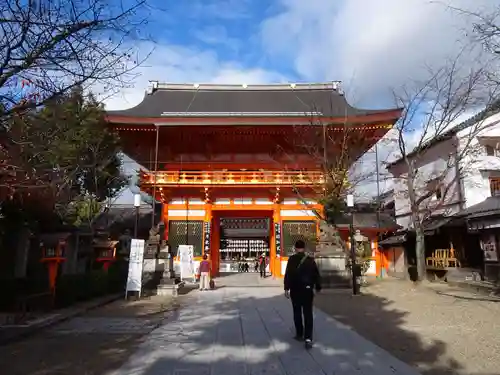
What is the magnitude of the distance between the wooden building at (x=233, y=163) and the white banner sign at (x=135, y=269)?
670cm

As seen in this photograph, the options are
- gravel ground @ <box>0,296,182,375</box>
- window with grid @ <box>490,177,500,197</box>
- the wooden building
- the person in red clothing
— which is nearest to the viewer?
gravel ground @ <box>0,296,182,375</box>

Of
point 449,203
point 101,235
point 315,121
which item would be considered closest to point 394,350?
point 101,235

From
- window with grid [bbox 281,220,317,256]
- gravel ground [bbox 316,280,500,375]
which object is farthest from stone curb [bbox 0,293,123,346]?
window with grid [bbox 281,220,317,256]

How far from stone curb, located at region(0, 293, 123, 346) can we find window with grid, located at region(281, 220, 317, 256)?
11192 millimetres

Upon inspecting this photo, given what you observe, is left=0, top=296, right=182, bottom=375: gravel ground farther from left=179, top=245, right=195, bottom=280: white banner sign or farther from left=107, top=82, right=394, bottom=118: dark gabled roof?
left=107, top=82, right=394, bottom=118: dark gabled roof

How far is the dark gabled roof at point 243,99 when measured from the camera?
24.4 metres

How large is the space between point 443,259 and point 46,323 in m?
18.8

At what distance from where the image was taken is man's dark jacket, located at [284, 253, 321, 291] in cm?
625

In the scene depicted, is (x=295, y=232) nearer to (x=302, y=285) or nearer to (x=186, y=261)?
(x=186, y=261)

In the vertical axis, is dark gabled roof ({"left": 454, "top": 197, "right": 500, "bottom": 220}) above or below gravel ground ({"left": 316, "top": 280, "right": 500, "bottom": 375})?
above

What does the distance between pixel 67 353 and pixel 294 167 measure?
17730mm

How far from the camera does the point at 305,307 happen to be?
6148 millimetres

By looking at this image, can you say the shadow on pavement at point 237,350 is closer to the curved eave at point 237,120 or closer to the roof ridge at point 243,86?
the curved eave at point 237,120

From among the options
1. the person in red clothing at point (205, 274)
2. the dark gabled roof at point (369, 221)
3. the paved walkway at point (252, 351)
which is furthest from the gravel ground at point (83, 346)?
the dark gabled roof at point (369, 221)
